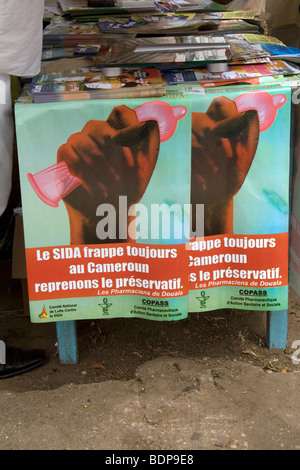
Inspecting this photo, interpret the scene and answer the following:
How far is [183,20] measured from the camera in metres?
2.93

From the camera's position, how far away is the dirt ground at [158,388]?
2049 millimetres

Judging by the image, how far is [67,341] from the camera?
2.49 metres

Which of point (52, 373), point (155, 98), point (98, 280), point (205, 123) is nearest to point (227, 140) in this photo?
point (205, 123)

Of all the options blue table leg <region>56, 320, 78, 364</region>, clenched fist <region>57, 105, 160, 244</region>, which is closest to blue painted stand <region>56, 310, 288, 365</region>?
blue table leg <region>56, 320, 78, 364</region>

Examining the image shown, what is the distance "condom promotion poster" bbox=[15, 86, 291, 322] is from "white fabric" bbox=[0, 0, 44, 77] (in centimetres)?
18

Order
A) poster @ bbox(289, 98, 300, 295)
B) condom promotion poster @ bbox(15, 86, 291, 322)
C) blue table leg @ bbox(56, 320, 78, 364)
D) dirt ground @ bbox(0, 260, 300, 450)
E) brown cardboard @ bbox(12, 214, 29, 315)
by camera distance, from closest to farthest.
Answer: dirt ground @ bbox(0, 260, 300, 450) → condom promotion poster @ bbox(15, 86, 291, 322) → poster @ bbox(289, 98, 300, 295) → blue table leg @ bbox(56, 320, 78, 364) → brown cardboard @ bbox(12, 214, 29, 315)

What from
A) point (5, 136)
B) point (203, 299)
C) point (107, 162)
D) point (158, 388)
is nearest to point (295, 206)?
point (203, 299)

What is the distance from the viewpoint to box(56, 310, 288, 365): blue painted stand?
2.47 metres

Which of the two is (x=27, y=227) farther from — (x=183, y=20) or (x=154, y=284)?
(x=183, y=20)

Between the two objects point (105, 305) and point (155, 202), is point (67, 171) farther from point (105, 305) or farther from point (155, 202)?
point (105, 305)

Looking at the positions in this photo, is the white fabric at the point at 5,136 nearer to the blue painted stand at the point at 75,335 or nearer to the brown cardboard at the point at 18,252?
the brown cardboard at the point at 18,252

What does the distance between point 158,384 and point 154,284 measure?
1.29ft

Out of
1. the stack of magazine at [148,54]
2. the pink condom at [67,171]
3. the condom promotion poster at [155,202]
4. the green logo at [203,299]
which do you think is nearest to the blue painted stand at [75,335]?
the condom promotion poster at [155,202]

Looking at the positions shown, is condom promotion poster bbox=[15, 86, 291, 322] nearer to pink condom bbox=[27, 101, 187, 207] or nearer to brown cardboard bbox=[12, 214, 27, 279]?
pink condom bbox=[27, 101, 187, 207]
